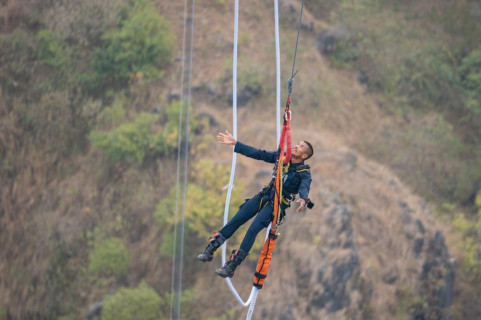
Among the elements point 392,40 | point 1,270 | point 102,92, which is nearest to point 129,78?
point 102,92

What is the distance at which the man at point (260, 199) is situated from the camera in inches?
273

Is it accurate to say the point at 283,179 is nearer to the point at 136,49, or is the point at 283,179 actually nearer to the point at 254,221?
the point at 254,221

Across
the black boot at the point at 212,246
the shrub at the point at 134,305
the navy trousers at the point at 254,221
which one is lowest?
the shrub at the point at 134,305

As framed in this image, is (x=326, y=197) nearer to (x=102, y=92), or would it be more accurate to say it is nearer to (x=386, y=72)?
(x=386, y=72)

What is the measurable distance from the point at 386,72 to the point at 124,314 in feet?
32.0

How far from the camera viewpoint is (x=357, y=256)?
16297 mm

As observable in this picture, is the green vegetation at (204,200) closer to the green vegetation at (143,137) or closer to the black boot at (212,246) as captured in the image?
the green vegetation at (143,137)

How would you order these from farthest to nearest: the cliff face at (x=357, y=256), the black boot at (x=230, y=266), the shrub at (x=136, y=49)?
the shrub at (x=136, y=49), the cliff face at (x=357, y=256), the black boot at (x=230, y=266)

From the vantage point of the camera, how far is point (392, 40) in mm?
19938

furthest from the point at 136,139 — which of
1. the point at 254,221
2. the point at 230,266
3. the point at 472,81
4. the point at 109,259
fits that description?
the point at 230,266

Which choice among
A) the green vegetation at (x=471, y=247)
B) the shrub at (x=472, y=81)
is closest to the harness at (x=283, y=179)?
the green vegetation at (x=471, y=247)

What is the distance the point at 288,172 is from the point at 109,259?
11.1m

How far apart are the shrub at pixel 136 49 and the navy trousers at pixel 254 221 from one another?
11.6 metres

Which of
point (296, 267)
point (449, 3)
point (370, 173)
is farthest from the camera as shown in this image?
point (449, 3)
